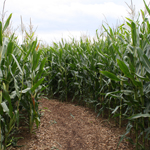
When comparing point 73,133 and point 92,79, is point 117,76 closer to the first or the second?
point 92,79

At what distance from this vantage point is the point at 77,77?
12.9ft

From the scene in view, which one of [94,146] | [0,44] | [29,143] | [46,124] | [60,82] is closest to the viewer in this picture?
[0,44]

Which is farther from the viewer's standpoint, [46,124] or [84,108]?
[84,108]

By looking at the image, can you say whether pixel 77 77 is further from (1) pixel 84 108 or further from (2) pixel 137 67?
(2) pixel 137 67

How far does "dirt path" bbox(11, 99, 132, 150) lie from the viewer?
2344 millimetres

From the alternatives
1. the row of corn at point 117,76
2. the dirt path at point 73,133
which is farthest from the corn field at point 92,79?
the dirt path at point 73,133

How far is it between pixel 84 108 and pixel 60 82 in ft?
3.45

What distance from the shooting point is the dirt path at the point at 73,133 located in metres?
2.34

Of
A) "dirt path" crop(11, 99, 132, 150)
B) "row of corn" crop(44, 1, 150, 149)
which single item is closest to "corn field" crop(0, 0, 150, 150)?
"row of corn" crop(44, 1, 150, 149)

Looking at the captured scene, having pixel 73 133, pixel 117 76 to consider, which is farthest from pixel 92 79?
pixel 73 133

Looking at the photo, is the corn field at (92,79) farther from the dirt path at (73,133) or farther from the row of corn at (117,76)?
the dirt path at (73,133)

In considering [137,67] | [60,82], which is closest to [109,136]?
[137,67]

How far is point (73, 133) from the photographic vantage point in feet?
9.13

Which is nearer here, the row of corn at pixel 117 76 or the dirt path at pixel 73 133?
the row of corn at pixel 117 76
